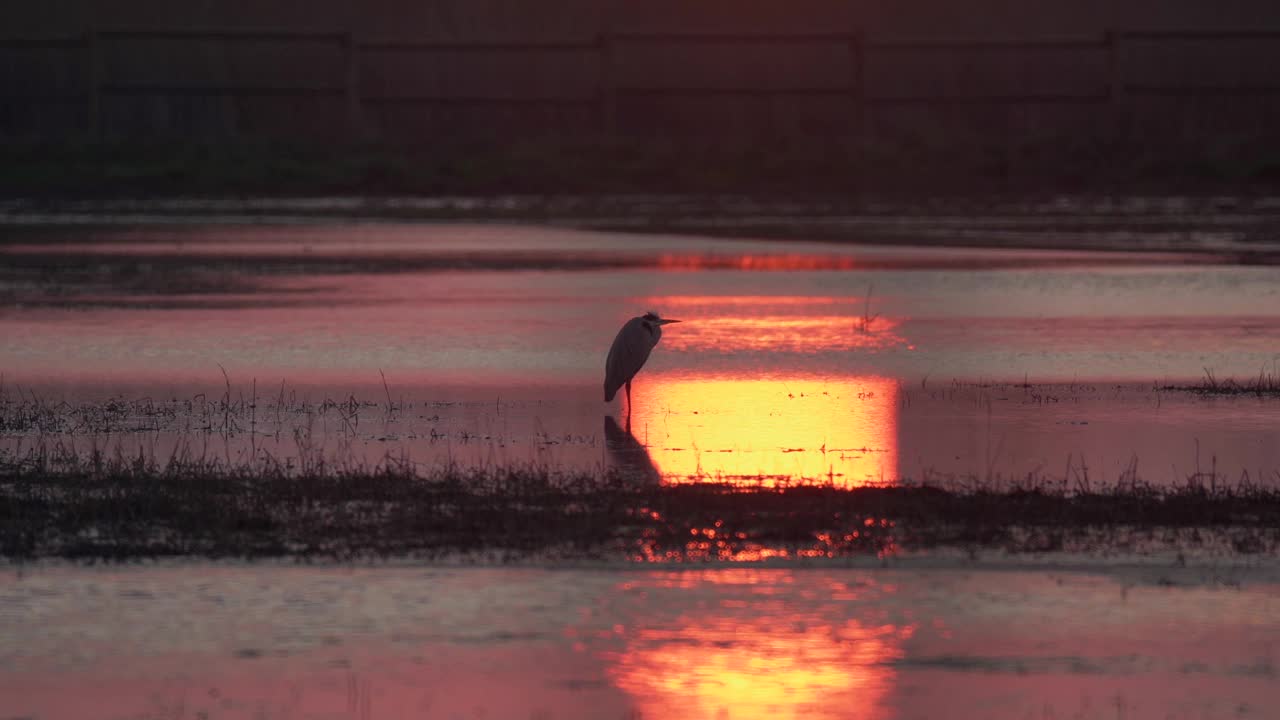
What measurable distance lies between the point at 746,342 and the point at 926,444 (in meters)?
4.50

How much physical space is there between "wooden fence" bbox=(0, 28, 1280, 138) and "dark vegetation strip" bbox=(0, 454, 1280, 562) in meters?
26.4

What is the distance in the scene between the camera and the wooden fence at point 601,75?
35.7 m

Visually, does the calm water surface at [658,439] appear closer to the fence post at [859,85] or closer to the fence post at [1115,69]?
the fence post at [859,85]

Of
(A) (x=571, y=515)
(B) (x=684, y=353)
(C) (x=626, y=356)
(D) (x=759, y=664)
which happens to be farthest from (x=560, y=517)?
(B) (x=684, y=353)

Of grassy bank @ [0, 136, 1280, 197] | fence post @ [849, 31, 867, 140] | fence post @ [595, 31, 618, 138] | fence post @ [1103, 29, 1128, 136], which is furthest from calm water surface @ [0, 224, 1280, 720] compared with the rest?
fence post @ [1103, 29, 1128, 136]

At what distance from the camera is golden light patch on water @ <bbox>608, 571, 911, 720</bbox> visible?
19.8 feet

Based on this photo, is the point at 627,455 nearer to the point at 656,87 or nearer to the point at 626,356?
the point at 626,356

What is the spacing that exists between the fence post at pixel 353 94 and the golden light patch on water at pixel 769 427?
78.6 ft

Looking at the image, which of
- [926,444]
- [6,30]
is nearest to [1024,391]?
[926,444]

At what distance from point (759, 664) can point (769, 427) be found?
13.8 ft

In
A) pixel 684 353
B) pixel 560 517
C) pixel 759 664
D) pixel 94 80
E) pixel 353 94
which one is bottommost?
pixel 759 664

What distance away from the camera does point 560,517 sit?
814cm

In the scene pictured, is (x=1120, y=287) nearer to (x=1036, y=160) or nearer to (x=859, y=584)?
(x=859, y=584)

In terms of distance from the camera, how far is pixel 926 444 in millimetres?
10039
